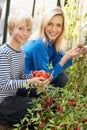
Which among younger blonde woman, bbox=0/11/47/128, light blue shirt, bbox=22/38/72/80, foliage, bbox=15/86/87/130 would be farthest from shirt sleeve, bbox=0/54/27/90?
light blue shirt, bbox=22/38/72/80

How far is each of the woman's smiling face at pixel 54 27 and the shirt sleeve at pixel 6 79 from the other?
0.73 meters

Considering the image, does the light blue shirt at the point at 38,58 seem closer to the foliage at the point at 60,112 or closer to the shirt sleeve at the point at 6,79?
the shirt sleeve at the point at 6,79

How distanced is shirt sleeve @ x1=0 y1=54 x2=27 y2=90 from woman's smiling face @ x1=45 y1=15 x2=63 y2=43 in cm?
73

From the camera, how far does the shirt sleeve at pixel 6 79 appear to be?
2.49 metres

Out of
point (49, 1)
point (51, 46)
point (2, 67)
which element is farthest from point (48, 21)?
point (49, 1)

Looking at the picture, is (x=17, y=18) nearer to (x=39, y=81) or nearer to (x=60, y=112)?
(x=39, y=81)

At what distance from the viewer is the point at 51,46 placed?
126 inches

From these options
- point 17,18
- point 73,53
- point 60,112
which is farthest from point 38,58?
point 60,112

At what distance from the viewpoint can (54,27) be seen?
312 centimetres

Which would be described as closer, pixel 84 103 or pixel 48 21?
pixel 84 103

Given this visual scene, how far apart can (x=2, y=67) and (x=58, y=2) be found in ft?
7.75

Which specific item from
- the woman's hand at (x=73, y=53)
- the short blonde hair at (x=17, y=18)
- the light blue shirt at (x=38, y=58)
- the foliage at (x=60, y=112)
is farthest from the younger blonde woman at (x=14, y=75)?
the woman's hand at (x=73, y=53)

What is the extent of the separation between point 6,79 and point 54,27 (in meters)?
0.82

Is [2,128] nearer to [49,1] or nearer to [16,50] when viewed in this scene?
[16,50]
